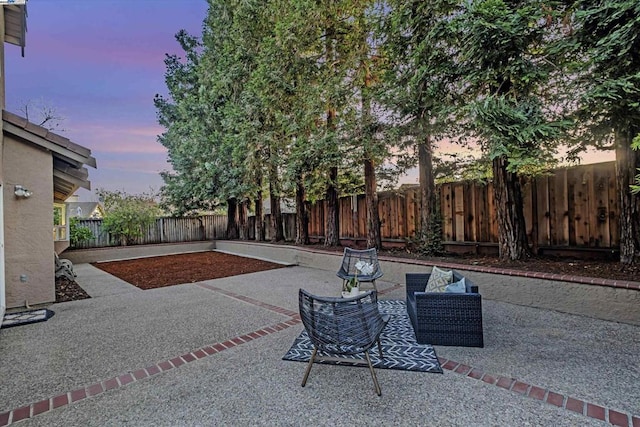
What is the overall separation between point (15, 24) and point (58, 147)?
3.72 m

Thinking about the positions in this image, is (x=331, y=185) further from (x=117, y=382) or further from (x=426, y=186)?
(x=117, y=382)

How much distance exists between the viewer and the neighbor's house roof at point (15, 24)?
6323 millimetres

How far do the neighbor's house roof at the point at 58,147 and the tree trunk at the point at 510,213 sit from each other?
811 centimetres

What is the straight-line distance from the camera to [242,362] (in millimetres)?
3312

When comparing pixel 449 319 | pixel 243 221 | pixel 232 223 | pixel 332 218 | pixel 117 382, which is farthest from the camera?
pixel 232 223

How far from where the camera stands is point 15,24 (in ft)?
22.3

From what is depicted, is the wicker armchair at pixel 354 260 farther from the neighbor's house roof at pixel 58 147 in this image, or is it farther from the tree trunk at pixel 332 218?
the neighbor's house roof at pixel 58 147

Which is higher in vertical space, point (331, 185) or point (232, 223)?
point (331, 185)

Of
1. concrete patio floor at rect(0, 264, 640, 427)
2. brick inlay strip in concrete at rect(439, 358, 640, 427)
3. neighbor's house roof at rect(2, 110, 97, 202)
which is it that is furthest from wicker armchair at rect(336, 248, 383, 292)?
neighbor's house roof at rect(2, 110, 97, 202)

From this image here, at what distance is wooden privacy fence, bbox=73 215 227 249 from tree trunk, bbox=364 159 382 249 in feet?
32.6

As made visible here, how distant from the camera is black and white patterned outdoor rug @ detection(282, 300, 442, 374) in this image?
314cm

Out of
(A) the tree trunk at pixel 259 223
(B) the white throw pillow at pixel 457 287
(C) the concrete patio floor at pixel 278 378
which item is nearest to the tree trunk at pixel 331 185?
(A) the tree trunk at pixel 259 223

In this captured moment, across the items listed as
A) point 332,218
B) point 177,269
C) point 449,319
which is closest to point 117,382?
point 449,319

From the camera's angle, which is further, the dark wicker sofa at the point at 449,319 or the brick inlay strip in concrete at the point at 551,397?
the dark wicker sofa at the point at 449,319
